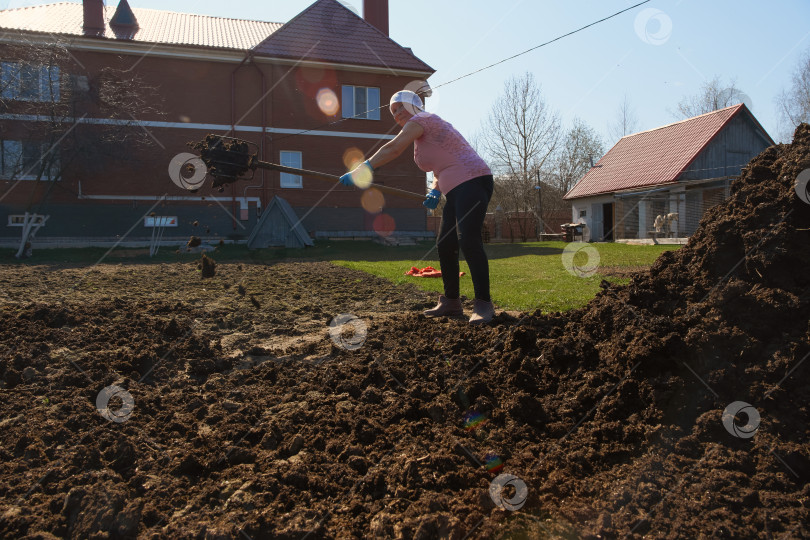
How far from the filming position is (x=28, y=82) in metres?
16.6

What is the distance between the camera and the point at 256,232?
18.3 meters

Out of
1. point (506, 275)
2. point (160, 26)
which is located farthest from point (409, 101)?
point (160, 26)

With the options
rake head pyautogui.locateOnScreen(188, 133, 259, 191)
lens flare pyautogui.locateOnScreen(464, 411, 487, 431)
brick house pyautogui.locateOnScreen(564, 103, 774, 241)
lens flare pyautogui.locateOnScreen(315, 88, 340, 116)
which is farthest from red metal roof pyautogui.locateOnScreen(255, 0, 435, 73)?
lens flare pyautogui.locateOnScreen(464, 411, 487, 431)

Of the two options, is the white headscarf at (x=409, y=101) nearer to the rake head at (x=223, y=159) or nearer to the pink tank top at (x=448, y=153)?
the pink tank top at (x=448, y=153)

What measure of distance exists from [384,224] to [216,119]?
26.9ft

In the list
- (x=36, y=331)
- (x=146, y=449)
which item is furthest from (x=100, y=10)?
(x=146, y=449)

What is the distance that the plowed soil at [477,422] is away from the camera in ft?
5.89

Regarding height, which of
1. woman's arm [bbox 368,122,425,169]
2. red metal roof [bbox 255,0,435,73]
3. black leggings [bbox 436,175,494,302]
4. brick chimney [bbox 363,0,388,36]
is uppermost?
brick chimney [bbox 363,0,388,36]

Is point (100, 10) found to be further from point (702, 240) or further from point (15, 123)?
point (702, 240)

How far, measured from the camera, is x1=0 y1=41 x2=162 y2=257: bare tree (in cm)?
1655

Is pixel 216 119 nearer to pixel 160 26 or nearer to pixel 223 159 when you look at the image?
pixel 160 26

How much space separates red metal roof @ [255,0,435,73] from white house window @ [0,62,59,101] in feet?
24.8

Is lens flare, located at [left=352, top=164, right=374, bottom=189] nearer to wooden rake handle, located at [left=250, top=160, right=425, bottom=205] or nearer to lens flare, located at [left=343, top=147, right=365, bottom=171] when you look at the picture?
wooden rake handle, located at [left=250, top=160, right=425, bottom=205]

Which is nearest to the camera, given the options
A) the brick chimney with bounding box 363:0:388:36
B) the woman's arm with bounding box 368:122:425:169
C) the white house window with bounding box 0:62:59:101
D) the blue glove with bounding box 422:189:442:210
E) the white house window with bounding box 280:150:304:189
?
the woman's arm with bounding box 368:122:425:169
